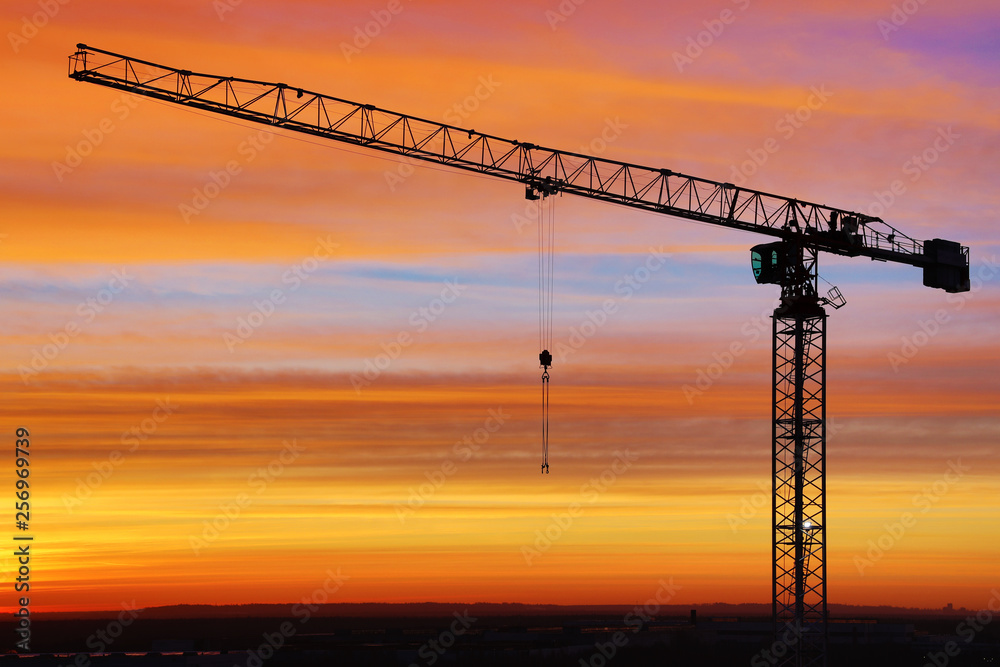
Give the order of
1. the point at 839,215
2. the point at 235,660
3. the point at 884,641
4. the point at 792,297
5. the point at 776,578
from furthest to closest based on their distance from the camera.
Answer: the point at 884,641 < the point at 235,660 < the point at 839,215 < the point at 792,297 < the point at 776,578

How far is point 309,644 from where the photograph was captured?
150625mm

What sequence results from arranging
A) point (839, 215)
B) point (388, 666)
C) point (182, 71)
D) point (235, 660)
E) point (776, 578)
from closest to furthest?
point (182, 71)
point (776, 578)
point (839, 215)
point (235, 660)
point (388, 666)

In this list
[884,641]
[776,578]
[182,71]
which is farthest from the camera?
[884,641]

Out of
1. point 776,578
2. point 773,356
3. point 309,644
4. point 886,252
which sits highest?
point 886,252

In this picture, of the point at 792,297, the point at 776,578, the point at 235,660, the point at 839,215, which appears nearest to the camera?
the point at 776,578

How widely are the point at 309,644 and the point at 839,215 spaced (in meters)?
97.0

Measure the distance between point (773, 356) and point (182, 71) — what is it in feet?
139

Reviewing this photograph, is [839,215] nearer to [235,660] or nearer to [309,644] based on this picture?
[235,660]

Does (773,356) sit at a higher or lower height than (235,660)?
higher

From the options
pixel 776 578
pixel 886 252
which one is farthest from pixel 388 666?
pixel 886 252

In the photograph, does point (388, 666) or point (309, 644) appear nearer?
point (388, 666)

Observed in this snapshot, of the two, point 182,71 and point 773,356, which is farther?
point 773,356

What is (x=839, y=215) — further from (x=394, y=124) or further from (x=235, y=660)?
(x=235, y=660)

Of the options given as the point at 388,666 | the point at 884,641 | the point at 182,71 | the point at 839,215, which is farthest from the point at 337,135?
the point at 884,641
